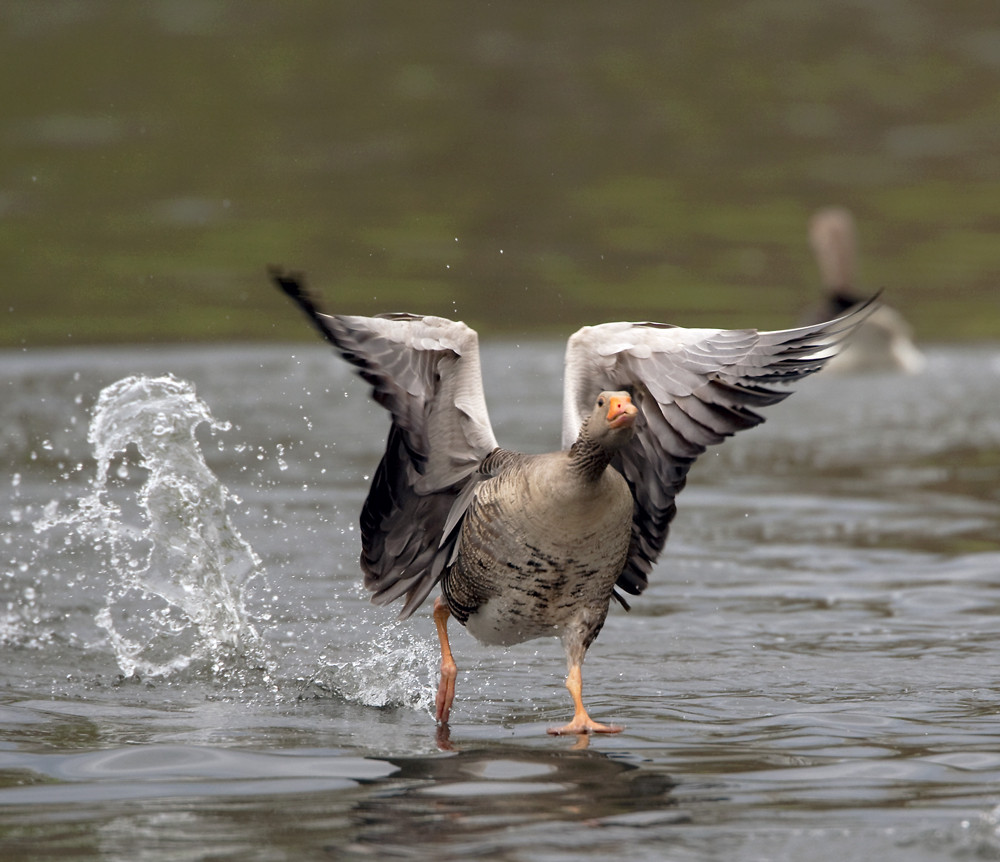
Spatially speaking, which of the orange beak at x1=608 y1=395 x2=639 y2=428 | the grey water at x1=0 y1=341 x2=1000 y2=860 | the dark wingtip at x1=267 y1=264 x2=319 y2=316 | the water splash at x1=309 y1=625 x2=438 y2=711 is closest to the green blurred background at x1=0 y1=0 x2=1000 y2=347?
the grey water at x1=0 y1=341 x2=1000 y2=860

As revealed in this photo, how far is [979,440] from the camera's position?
1327cm

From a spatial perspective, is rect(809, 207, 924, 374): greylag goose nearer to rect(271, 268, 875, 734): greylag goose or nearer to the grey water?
the grey water

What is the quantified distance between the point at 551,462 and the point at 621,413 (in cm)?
38

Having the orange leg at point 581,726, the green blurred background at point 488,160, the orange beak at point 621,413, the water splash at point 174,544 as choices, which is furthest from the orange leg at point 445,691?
the green blurred background at point 488,160

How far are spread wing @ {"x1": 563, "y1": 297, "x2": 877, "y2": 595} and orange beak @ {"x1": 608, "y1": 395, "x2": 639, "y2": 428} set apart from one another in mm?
613

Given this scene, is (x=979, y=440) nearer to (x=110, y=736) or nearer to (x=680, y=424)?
(x=680, y=424)

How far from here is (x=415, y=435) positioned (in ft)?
21.5

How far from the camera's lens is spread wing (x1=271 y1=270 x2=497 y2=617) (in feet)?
20.7

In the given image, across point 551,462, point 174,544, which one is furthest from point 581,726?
point 174,544

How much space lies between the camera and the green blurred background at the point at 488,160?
20000 mm

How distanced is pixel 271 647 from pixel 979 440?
7375mm

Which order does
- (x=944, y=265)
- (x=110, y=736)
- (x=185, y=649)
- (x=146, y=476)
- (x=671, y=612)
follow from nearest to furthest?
(x=110, y=736), (x=185, y=649), (x=671, y=612), (x=146, y=476), (x=944, y=265)

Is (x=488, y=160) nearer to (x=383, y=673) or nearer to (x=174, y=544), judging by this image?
(x=174, y=544)

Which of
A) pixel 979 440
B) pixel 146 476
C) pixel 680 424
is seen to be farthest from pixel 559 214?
pixel 680 424
